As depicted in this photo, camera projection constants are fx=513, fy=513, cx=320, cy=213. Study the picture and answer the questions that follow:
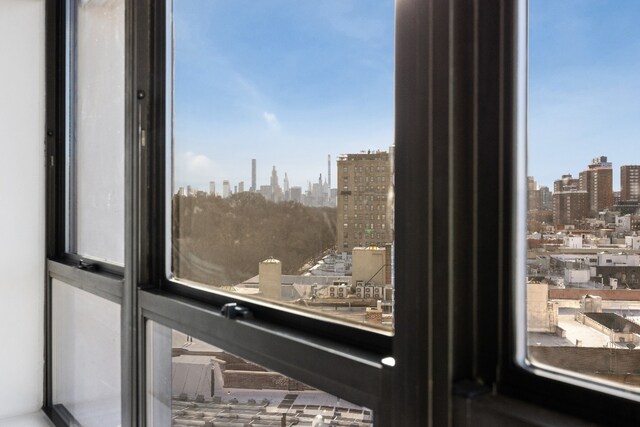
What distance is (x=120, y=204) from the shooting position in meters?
1.95

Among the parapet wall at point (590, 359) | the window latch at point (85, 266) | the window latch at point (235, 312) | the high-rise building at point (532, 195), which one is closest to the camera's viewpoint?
the parapet wall at point (590, 359)

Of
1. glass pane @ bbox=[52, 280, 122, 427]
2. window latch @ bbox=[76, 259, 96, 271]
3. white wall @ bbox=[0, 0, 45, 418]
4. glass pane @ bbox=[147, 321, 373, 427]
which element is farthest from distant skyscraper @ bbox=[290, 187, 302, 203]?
A: white wall @ bbox=[0, 0, 45, 418]

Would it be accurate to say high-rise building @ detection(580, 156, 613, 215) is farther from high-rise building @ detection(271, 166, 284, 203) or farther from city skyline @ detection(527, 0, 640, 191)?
high-rise building @ detection(271, 166, 284, 203)

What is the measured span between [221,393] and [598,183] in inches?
42.4

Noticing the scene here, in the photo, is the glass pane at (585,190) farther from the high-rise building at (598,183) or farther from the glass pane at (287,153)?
the glass pane at (287,153)

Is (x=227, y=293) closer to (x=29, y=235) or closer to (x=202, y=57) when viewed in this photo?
(x=202, y=57)

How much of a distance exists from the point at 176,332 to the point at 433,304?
100cm

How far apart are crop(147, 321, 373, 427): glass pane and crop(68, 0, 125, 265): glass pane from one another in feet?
1.64

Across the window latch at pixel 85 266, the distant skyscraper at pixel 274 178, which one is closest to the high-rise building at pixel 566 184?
the distant skyscraper at pixel 274 178

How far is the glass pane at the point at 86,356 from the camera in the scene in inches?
76.9

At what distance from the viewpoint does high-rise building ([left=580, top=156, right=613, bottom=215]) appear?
66 cm

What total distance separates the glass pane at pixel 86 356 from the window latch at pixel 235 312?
2.65 ft

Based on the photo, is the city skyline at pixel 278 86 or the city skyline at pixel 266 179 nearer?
the city skyline at pixel 278 86

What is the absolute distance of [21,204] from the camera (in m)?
2.60
